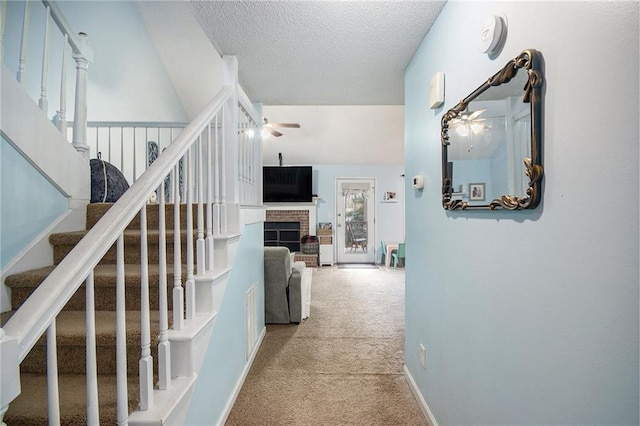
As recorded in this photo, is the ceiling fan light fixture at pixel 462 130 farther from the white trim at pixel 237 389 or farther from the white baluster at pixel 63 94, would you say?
the white baluster at pixel 63 94

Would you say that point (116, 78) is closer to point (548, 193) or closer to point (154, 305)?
point (154, 305)

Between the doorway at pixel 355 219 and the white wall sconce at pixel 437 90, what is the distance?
5.43 meters

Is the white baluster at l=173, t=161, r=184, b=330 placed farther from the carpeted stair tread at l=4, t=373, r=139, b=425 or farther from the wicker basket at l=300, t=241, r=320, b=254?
the wicker basket at l=300, t=241, r=320, b=254


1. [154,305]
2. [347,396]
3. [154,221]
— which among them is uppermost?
[154,221]

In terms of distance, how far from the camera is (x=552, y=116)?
2.46 feet

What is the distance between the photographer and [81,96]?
74.9 inches

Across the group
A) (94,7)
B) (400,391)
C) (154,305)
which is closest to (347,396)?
(400,391)

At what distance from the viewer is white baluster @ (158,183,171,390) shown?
3.45 feet

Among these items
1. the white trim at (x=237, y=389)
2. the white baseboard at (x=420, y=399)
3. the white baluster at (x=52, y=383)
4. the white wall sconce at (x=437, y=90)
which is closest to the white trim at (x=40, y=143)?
the white baluster at (x=52, y=383)

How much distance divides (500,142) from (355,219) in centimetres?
601

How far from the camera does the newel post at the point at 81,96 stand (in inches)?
73.8

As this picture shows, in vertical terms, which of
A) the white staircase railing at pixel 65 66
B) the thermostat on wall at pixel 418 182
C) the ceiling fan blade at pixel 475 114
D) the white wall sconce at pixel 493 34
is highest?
the white staircase railing at pixel 65 66

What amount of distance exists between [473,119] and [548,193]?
490 millimetres

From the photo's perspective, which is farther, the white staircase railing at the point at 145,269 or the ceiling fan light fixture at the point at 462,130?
the ceiling fan light fixture at the point at 462,130
